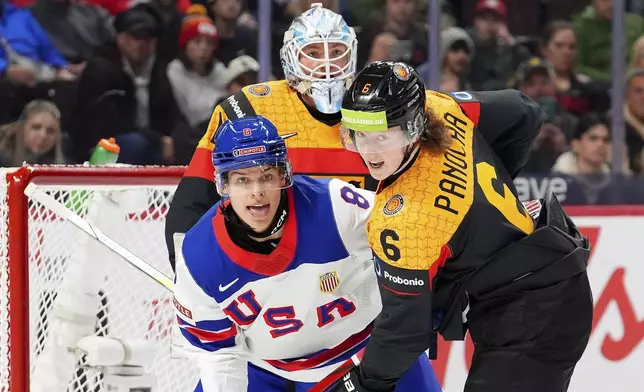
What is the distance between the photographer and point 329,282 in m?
2.76

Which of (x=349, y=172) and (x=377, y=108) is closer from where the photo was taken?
(x=377, y=108)

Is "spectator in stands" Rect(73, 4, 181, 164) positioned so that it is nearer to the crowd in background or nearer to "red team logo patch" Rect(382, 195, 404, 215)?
the crowd in background

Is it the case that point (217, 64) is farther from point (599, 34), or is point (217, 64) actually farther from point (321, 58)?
point (321, 58)

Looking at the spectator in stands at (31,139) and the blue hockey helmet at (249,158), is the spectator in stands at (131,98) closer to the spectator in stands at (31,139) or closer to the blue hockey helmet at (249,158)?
the spectator in stands at (31,139)

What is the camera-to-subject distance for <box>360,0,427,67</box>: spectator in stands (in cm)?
514

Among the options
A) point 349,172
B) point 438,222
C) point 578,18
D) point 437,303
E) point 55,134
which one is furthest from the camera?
point 578,18

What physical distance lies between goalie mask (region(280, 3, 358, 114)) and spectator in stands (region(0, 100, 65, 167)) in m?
2.04

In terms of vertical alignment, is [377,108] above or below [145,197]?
above

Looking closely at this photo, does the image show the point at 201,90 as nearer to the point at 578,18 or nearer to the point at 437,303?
the point at 578,18

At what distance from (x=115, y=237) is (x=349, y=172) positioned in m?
0.88

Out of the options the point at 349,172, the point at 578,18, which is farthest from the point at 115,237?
the point at 578,18

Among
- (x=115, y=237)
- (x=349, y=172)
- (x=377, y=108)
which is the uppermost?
(x=377, y=108)

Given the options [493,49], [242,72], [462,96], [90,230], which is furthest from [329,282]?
[493,49]

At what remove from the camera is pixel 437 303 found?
8.25ft
